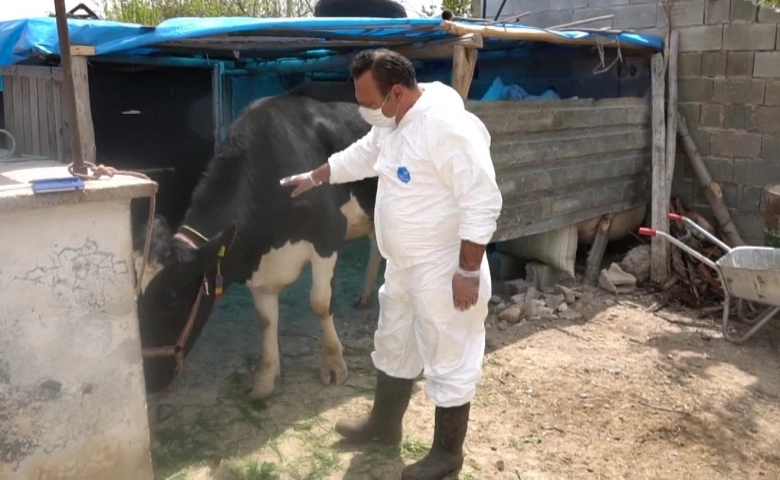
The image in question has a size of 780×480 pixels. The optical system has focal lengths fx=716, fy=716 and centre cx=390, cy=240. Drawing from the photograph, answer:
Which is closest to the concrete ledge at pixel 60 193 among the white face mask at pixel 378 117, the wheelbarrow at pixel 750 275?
the white face mask at pixel 378 117

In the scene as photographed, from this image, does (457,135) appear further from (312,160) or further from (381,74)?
(312,160)

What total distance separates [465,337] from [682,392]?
6.50 ft

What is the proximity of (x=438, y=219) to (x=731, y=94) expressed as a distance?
4659 millimetres

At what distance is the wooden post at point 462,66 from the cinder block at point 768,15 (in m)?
3.08

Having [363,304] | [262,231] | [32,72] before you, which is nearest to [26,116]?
[32,72]

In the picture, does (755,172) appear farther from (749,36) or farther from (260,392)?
(260,392)

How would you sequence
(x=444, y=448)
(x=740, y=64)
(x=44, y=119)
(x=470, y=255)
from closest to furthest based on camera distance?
(x=470, y=255) < (x=444, y=448) < (x=44, y=119) < (x=740, y=64)

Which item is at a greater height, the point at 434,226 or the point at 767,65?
the point at 767,65

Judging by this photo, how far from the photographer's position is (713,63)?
255 inches

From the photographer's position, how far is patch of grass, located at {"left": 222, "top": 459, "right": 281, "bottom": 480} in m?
3.24

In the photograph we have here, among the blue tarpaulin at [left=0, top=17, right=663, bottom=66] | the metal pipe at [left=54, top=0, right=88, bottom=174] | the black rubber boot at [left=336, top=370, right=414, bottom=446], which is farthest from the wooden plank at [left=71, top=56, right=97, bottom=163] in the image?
the black rubber boot at [left=336, top=370, right=414, bottom=446]

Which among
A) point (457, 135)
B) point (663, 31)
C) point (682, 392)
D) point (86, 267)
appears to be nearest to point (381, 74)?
point (457, 135)

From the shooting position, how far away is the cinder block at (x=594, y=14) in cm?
732

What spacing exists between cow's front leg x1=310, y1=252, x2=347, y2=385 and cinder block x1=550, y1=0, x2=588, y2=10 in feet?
15.5
